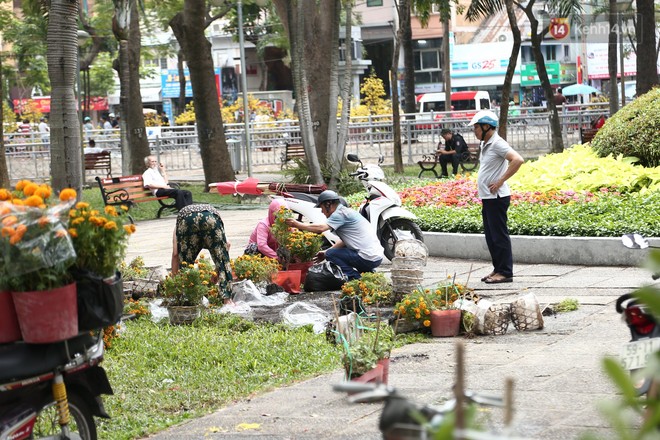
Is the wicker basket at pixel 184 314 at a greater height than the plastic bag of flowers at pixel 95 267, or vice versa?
the plastic bag of flowers at pixel 95 267

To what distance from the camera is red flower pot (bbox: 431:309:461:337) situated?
28.6ft

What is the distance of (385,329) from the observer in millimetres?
8648

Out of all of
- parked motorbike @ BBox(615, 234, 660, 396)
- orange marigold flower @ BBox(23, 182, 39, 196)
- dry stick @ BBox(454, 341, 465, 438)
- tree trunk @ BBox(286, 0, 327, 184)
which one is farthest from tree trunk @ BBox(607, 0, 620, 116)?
dry stick @ BBox(454, 341, 465, 438)

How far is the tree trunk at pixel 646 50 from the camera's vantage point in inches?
1167

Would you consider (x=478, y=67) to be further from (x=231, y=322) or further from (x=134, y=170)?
(x=231, y=322)

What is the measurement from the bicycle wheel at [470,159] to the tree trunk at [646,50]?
16.2ft

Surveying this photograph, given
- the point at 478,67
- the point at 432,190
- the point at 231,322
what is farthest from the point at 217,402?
the point at 478,67

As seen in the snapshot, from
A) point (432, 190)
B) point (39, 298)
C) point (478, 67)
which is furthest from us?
point (478, 67)

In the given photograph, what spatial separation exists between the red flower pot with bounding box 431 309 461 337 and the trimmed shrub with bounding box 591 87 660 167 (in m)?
8.24

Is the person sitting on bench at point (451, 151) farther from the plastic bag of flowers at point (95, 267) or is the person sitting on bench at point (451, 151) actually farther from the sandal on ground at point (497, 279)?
the plastic bag of flowers at point (95, 267)

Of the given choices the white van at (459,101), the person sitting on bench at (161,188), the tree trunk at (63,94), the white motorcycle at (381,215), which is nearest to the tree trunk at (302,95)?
the person sitting on bench at (161,188)

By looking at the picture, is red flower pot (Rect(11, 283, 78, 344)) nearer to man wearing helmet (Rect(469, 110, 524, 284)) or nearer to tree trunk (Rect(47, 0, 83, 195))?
tree trunk (Rect(47, 0, 83, 195))

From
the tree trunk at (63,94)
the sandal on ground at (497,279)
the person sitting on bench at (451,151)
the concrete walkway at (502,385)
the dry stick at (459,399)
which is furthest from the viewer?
the person sitting on bench at (451,151)

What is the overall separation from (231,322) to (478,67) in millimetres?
63117
